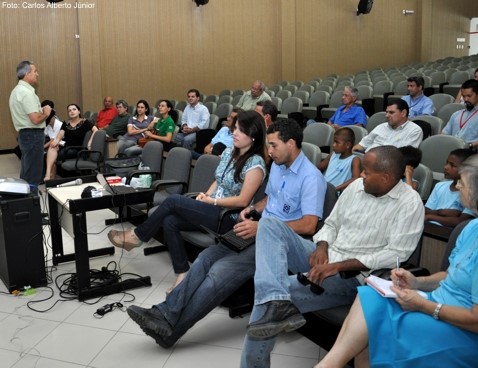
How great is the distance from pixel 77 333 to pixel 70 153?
175 inches

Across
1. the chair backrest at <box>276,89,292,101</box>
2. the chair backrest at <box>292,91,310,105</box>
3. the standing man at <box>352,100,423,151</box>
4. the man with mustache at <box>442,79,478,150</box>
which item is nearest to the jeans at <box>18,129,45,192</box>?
the standing man at <box>352,100,423,151</box>

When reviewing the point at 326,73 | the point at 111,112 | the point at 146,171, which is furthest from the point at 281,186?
the point at 326,73

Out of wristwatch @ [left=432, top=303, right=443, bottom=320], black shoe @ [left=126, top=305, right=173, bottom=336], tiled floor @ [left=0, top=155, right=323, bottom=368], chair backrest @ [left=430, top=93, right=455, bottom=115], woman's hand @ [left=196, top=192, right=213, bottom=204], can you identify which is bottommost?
tiled floor @ [left=0, top=155, right=323, bottom=368]

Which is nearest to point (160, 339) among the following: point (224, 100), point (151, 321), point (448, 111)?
point (151, 321)

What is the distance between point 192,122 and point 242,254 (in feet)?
15.7

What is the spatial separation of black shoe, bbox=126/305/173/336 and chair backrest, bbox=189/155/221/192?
4.87ft

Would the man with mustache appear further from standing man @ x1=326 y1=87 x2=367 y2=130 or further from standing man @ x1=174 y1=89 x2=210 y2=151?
standing man @ x1=174 y1=89 x2=210 y2=151

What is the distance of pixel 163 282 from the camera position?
3.69 metres

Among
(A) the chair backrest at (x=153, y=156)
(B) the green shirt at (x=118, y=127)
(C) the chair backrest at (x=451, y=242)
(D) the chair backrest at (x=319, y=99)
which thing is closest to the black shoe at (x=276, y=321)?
(C) the chair backrest at (x=451, y=242)

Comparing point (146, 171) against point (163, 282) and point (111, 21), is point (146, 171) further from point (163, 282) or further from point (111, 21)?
point (111, 21)

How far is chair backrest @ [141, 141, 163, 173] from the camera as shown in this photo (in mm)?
4859

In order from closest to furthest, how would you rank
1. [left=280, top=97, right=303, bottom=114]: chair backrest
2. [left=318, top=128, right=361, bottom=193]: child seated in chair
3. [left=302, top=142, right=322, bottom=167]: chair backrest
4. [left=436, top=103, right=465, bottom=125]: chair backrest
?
[left=318, top=128, right=361, bottom=193]: child seated in chair
[left=302, top=142, right=322, bottom=167]: chair backrest
[left=436, top=103, right=465, bottom=125]: chair backrest
[left=280, top=97, right=303, bottom=114]: chair backrest

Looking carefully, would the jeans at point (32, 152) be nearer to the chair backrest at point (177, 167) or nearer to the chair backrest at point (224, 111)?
the chair backrest at point (177, 167)

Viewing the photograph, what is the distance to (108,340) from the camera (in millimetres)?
2879
